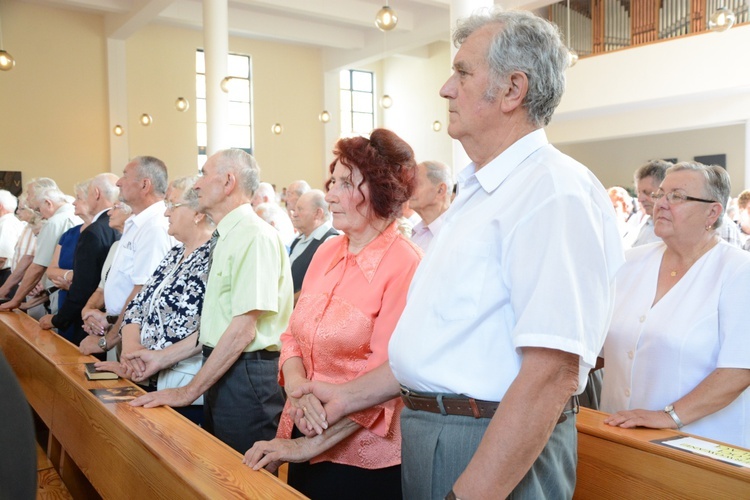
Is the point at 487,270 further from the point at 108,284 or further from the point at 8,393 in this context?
the point at 108,284

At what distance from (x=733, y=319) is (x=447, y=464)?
115cm

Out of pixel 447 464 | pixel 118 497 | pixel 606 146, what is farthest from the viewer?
pixel 606 146

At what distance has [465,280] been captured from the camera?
1.33 m

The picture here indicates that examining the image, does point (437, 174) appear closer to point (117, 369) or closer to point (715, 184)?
point (715, 184)

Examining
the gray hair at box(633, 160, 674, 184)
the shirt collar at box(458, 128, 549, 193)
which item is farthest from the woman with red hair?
the gray hair at box(633, 160, 674, 184)

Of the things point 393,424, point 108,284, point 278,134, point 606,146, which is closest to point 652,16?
point 606,146

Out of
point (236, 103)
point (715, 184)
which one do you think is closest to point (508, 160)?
point (715, 184)

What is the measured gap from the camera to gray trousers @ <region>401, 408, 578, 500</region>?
1.38 metres

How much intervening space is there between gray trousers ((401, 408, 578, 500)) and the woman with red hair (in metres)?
0.40

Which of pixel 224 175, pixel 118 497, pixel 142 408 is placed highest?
pixel 224 175

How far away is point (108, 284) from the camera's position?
368cm

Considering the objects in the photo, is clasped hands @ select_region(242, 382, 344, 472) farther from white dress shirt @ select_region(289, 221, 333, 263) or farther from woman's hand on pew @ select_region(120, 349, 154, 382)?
white dress shirt @ select_region(289, 221, 333, 263)

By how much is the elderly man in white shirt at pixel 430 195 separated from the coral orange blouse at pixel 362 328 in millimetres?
1910

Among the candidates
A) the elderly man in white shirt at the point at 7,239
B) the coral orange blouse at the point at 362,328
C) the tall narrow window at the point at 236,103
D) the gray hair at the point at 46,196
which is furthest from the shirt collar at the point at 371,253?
the tall narrow window at the point at 236,103
